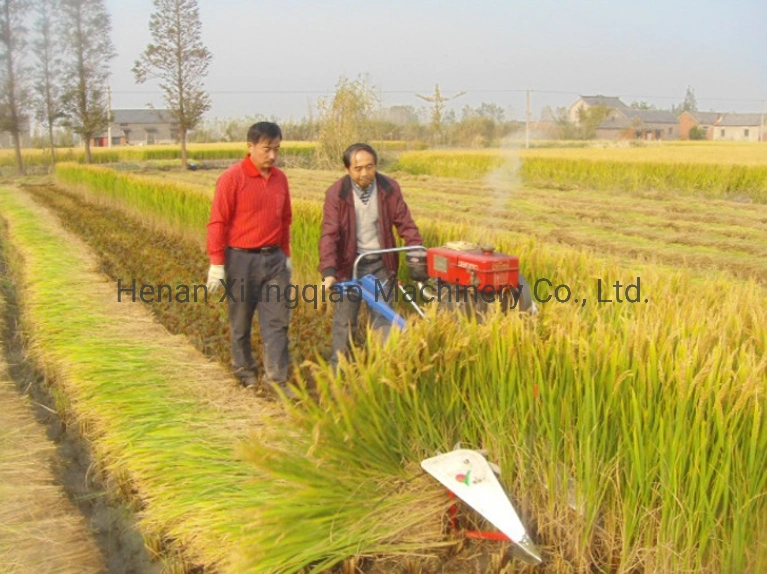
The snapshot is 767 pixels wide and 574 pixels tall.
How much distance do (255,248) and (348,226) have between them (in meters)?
0.59

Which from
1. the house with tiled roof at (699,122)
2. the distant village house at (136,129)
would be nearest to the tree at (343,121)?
the distant village house at (136,129)

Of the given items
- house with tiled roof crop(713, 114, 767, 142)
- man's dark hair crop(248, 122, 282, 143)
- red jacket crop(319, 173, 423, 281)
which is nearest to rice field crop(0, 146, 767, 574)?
red jacket crop(319, 173, 423, 281)

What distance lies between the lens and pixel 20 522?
3.21m

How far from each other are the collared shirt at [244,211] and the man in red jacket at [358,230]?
35 centimetres

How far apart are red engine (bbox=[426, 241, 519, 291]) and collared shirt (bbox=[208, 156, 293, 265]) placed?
114 cm

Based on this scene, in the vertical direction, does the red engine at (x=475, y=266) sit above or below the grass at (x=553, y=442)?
above

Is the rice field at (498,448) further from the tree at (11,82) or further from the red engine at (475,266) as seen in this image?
the tree at (11,82)

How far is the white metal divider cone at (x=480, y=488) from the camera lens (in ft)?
7.98

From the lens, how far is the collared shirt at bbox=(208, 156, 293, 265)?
448 centimetres

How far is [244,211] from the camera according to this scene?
4.53m

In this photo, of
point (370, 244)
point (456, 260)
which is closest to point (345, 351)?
point (370, 244)

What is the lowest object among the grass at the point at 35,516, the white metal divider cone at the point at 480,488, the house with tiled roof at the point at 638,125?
the grass at the point at 35,516

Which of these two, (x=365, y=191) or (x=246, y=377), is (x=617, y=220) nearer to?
(x=365, y=191)

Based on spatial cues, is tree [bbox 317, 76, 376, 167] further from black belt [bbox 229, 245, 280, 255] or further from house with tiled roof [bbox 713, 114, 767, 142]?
house with tiled roof [bbox 713, 114, 767, 142]
